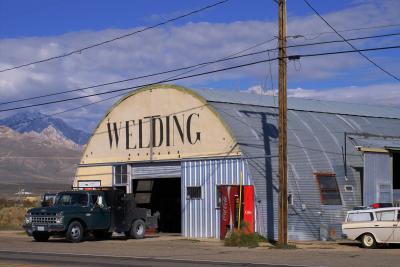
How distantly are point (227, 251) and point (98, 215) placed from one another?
765cm

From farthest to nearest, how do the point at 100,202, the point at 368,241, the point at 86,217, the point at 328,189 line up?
the point at 328,189, the point at 100,202, the point at 86,217, the point at 368,241

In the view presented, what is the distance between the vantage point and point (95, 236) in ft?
109

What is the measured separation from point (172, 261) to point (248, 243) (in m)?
8.85

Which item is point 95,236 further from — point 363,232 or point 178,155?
point 363,232

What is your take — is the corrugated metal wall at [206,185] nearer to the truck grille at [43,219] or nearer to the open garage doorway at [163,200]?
the open garage doorway at [163,200]

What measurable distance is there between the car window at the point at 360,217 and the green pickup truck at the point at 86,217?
32.4 ft

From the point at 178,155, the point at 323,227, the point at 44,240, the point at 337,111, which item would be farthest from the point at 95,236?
the point at 337,111

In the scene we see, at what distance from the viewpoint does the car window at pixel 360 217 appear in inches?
1108

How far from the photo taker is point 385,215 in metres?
27.7

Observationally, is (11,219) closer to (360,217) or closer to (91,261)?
(360,217)

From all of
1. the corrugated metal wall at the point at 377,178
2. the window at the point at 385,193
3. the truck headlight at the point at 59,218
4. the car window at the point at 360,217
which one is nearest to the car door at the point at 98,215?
the truck headlight at the point at 59,218

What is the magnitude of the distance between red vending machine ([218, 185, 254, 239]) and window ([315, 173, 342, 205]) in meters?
3.82

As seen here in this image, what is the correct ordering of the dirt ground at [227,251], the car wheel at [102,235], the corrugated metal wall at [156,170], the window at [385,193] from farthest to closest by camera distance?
1. the corrugated metal wall at [156,170]
2. the window at [385,193]
3. the car wheel at [102,235]
4. the dirt ground at [227,251]

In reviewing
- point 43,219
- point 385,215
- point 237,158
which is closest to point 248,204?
point 237,158
